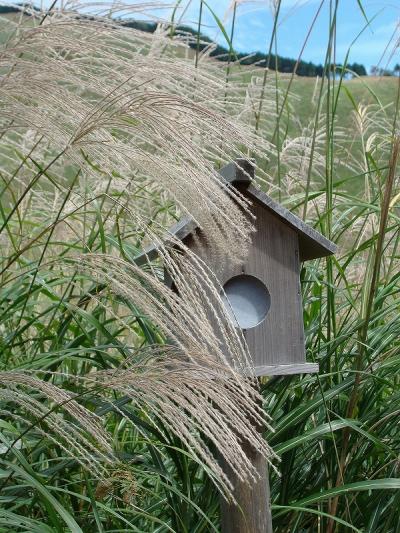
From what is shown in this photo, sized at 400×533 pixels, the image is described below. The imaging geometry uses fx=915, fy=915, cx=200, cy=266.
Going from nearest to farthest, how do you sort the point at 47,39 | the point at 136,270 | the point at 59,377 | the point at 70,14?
the point at 136,270
the point at 47,39
the point at 70,14
the point at 59,377

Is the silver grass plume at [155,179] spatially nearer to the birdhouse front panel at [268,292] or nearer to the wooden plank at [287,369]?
the birdhouse front panel at [268,292]

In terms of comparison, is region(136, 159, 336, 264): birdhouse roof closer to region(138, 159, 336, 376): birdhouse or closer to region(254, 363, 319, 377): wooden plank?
region(138, 159, 336, 376): birdhouse

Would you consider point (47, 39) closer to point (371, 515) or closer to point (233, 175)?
point (233, 175)

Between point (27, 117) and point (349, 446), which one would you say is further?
point (349, 446)

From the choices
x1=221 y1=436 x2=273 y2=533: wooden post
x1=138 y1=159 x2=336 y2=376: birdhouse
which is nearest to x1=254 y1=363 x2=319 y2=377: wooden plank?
Result: x1=138 y1=159 x2=336 y2=376: birdhouse

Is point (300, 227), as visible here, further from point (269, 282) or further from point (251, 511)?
point (251, 511)

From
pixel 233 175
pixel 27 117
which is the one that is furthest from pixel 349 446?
pixel 27 117

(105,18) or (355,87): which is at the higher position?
(355,87)

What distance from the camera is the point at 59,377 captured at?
2.74 meters

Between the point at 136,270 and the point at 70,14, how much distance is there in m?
0.81

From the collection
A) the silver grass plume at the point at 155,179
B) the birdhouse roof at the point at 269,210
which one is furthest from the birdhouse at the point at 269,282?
the silver grass plume at the point at 155,179

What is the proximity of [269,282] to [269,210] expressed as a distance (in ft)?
0.62

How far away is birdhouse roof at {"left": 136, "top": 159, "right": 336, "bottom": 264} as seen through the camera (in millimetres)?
2250

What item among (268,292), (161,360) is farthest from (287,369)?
(161,360)
